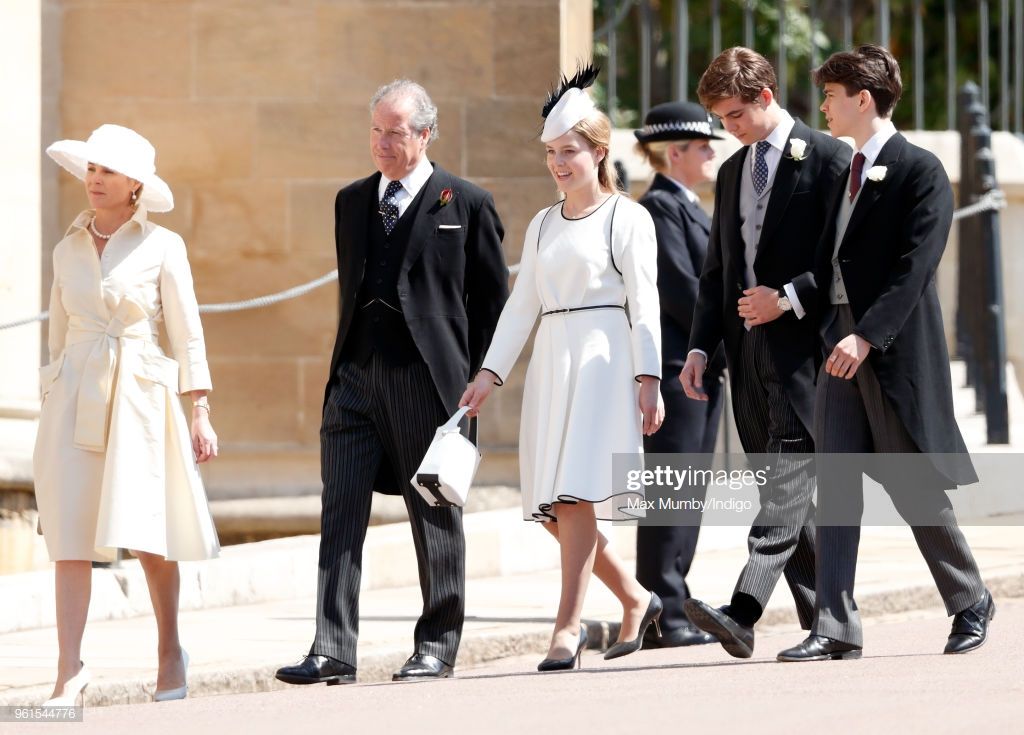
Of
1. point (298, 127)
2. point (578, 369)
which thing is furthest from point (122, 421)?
point (298, 127)

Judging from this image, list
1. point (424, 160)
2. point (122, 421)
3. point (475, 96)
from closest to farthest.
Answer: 1. point (122, 421)
2. point (424, 160)
3. point (475, 96)

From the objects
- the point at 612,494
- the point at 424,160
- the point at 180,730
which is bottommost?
the point at 180,730

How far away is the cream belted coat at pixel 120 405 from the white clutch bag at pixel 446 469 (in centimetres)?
65

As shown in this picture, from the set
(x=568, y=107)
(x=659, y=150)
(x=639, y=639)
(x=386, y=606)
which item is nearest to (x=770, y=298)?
(x=568, y=107)

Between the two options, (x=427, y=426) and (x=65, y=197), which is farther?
(x=65, y=197)

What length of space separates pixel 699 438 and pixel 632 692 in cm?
195

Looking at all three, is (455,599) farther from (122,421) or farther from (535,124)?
(535,124)

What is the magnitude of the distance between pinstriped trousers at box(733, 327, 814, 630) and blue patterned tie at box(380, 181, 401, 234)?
1123 millimetres

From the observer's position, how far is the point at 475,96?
10742 millimetres

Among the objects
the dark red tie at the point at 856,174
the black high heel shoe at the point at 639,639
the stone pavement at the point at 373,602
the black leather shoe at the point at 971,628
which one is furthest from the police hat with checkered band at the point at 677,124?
the black leather shoe at the point at 971,628

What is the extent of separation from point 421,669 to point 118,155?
173cm

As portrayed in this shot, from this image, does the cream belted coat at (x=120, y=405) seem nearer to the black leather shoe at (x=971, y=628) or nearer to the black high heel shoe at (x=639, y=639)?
the black high heel shoe at (x=639, y=639)

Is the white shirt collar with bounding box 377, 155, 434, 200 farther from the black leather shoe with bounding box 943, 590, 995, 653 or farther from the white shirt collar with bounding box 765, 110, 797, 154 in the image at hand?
the black leather shoe with bounding box 943, 590, 995, 653

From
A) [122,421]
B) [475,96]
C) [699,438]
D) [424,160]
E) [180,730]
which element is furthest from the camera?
[475,96]
